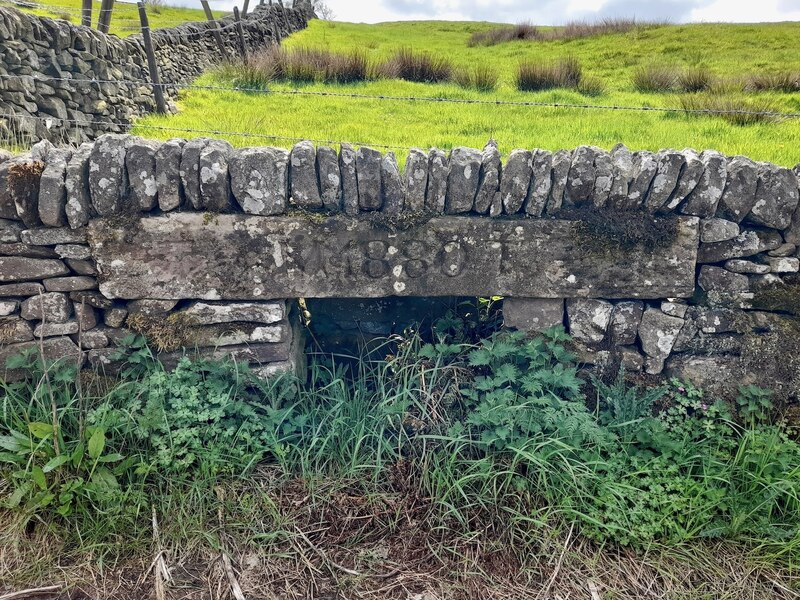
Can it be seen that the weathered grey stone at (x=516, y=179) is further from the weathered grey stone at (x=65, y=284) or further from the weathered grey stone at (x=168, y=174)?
the weathered grey stone at (x=65, y=284)

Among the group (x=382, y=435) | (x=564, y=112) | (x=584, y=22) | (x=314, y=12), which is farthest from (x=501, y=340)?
(x=314, y=12)

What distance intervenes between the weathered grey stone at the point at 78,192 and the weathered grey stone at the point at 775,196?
377 cm

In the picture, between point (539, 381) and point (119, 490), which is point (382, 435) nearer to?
point (539, 381)

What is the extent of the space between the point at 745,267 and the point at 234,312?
3.05 meters

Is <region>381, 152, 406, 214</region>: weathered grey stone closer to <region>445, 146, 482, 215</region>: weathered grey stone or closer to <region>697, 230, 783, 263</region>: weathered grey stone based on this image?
<region>445, 146, 482, 215</region>: weathered grey stone

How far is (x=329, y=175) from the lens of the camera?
3193 mm

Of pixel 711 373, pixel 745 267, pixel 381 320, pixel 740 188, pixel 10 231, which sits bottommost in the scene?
pixel 711 373

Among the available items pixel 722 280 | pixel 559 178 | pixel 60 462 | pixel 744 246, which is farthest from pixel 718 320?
pixel 60 462

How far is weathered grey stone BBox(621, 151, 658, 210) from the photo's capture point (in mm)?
3199

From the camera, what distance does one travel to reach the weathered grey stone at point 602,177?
3223 mm

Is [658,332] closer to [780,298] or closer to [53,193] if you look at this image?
[780,298]

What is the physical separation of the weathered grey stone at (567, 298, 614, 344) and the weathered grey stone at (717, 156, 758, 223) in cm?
86

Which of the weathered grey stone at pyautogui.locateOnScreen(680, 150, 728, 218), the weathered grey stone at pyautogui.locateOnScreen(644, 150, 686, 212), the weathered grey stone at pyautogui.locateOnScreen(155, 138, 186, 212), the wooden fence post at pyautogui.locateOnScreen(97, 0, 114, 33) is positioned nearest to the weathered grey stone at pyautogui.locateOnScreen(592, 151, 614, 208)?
the weathered grey stone at pyautogui.locateOnScreen(644, 150, 686, 212)

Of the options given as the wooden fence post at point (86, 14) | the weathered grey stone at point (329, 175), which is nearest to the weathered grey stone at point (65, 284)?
the weathered grey stone at point (329, 175)
